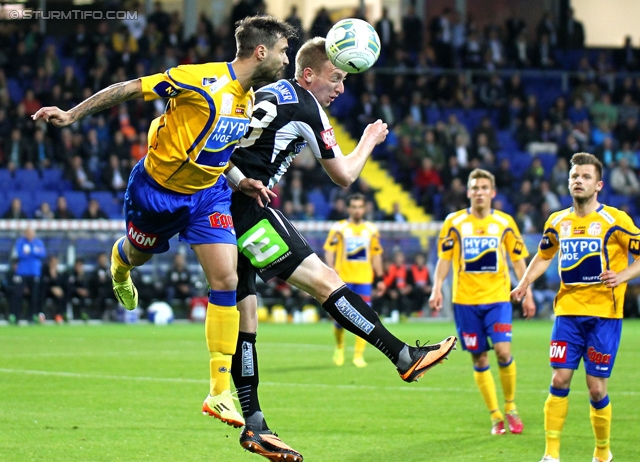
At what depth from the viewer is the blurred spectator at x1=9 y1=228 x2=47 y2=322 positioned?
20906mm

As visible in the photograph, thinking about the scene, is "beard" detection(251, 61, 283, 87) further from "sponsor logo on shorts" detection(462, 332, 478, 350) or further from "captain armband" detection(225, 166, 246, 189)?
"sponsor logo on shorts" detection(462, 332, 478, 350)

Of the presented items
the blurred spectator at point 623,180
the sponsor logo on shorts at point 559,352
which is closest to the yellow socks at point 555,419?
the sponsor logo on shorts at point 559,352

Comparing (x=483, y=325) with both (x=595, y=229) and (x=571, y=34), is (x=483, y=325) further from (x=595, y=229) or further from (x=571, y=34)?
(x=571, y=34)

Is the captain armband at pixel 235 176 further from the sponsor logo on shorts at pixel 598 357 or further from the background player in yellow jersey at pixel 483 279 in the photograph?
the background player in yellow jersey at pixel 483 279

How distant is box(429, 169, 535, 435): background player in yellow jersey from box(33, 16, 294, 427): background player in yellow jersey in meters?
3.32

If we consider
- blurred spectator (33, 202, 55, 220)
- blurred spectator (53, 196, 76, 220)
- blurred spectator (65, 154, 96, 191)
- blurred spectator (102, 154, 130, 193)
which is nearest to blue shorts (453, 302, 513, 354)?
blurred spectator (53, 196, 76, 220)

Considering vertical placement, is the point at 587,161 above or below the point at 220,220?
above

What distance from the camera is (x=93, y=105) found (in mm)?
6309

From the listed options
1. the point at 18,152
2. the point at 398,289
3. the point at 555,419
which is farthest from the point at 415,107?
the point at 555,419

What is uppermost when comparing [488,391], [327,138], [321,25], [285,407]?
[321,25]

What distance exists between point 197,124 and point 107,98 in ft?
2.02

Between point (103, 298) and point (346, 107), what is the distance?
9540 millimetres

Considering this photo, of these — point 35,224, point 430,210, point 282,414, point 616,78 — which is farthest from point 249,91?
point 616,78

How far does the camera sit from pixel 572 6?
111 ft
